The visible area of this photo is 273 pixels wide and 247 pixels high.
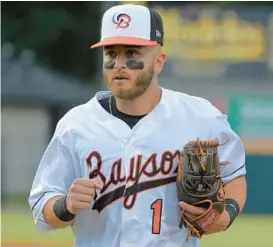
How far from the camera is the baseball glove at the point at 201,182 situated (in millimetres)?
4020

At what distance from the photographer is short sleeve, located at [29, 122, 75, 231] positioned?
420cm

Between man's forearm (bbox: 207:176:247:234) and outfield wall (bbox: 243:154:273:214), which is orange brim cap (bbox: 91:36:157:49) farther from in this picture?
outfield wall (bbox: 243:154:273:214)

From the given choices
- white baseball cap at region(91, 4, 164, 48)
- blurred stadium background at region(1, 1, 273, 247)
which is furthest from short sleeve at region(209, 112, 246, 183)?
blurred stadium background at region(1, 1, 273, 247)

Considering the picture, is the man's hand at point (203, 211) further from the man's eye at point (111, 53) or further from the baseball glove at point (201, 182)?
the man's eye at point (111, 53)

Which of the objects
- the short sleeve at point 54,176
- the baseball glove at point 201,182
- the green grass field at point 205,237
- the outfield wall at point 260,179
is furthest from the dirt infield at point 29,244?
the baseball glove at point 201,182

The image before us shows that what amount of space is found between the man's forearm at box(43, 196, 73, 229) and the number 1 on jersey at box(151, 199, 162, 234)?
1.13 feet

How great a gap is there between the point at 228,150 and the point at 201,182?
0.27 metres

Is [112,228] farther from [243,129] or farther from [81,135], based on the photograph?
[243,129]

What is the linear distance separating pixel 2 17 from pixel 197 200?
30.6 metres

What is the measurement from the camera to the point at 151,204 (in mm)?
4152

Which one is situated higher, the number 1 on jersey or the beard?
the beard

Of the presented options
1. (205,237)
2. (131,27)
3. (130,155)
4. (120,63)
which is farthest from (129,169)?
(205,237)

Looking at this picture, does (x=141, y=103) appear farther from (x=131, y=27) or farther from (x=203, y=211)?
(x=203, y=211)

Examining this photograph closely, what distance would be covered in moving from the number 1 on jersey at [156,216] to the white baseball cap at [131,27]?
65 centimetres
